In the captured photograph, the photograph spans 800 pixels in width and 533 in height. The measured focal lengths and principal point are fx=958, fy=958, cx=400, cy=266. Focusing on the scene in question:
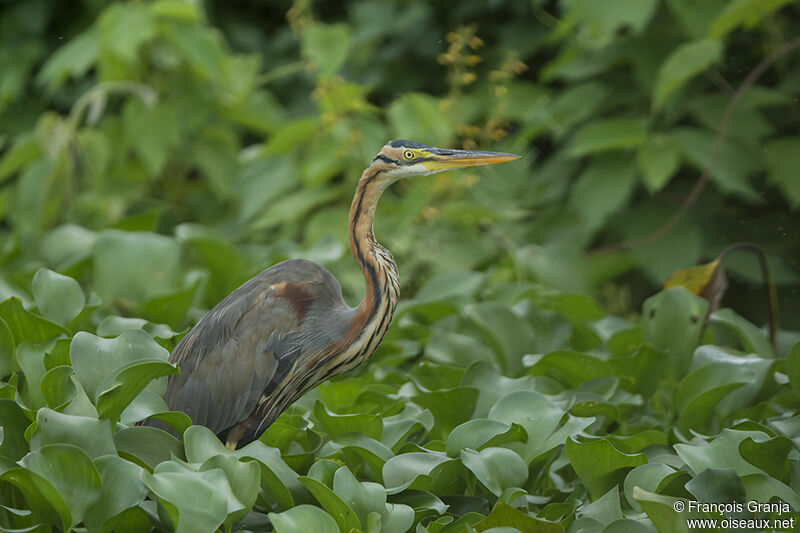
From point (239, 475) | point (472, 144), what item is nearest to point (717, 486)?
point (239, 475)

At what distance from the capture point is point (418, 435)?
94.7 inches

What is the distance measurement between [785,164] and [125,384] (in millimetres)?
3226

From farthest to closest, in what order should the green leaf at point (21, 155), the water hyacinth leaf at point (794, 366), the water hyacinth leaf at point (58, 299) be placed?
1. the green leaf at point (21, 155)
2. the water hyacinth leaf at point (58, 299)
3. the water hyacinth leaf at point (794, 366)

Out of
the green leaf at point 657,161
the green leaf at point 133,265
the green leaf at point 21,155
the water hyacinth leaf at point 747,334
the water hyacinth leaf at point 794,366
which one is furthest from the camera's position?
the green leaf at point 21,155

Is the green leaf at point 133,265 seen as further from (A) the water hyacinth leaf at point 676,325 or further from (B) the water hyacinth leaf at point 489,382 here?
(A) the water hyacinth leaf at point 676,325

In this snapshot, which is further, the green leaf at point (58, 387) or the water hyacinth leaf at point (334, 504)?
the green leaf at point (58, 387)

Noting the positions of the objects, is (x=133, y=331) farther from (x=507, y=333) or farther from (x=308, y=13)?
(x=308, y=13)

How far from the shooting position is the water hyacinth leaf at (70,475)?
1.73 metres

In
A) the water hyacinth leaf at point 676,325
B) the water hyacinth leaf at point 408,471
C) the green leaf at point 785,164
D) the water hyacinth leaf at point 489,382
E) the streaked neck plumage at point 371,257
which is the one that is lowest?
the green leaf at point 785,164

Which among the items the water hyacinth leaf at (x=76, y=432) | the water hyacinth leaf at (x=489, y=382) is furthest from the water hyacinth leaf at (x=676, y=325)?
the water hyacinth leaf at (x=76, y=432)

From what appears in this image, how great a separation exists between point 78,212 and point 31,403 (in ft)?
8.04

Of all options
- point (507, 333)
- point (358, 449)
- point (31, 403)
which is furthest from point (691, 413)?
point (31, 403)

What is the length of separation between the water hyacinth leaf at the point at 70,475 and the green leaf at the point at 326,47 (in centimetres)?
265

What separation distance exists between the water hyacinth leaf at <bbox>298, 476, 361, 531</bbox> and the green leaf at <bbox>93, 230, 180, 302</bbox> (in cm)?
151
